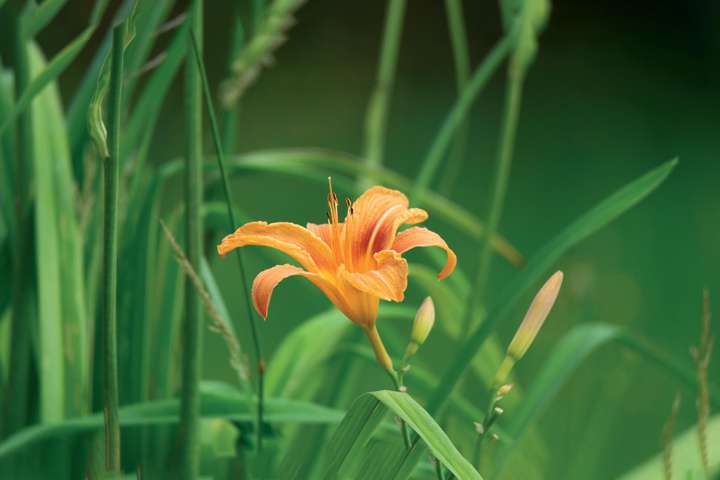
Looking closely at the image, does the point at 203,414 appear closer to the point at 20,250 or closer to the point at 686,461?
the point at 20,250

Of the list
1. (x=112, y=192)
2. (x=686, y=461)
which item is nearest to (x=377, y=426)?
(x=112, y=192)

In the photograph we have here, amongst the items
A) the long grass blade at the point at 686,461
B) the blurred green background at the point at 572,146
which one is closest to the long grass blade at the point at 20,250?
the blurred green background at the point at 572,146

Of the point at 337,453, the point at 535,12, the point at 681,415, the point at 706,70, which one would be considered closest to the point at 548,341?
the point at 681,415

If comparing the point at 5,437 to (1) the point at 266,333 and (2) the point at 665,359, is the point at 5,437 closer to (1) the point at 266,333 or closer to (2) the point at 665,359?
(2) the point at 665,359

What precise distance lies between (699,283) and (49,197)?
3.95 ft

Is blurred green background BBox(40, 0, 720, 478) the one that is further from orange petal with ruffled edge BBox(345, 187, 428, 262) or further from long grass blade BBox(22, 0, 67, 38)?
orange petal with ruffled edge BBox(345, 187, 428, 262)

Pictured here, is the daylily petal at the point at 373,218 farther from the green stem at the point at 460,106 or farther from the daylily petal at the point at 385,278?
the green stem at the point at 460,106

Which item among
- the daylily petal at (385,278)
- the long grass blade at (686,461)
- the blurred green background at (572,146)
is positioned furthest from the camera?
the blurred green background at (572,146)

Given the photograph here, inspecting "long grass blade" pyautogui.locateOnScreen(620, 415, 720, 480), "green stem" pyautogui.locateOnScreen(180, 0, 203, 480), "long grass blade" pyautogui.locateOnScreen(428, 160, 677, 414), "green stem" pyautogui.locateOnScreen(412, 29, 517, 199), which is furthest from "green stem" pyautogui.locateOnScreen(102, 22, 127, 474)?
"long grass blade" pyautogui.locateOnScreen(620, 415, 720, 480)

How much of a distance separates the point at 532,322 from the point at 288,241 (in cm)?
11

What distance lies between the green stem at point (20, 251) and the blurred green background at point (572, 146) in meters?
0.28

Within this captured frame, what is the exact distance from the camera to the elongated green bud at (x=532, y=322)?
0.40m

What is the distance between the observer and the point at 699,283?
5.23ft

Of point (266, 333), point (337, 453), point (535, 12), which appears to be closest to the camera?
point (337, 453)
